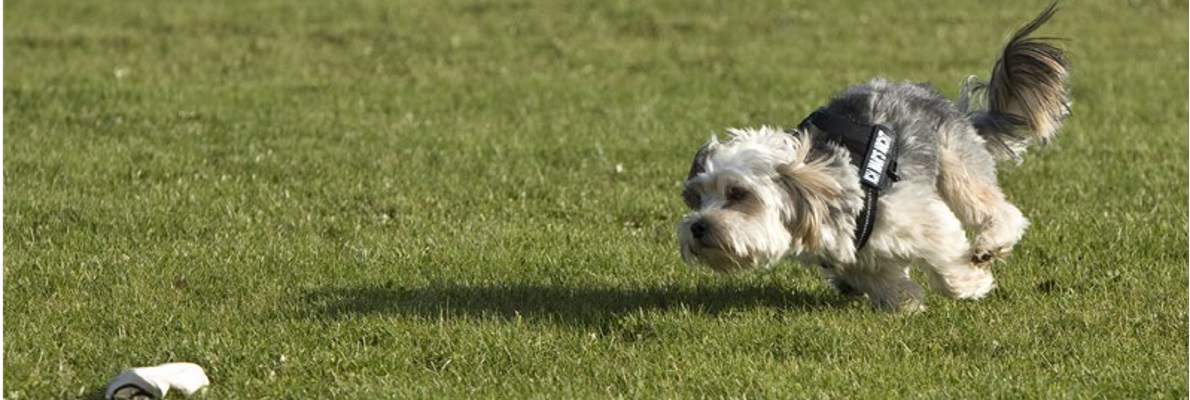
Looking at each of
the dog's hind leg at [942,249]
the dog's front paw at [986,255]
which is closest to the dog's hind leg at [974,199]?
the dog's front paw at [986,255]

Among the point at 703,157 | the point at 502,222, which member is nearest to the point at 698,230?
the point at 703,157

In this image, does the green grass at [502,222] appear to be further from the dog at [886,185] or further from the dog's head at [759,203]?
the dog's head at [759,203]

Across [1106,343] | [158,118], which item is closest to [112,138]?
[158,118]

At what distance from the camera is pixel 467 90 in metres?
16.5

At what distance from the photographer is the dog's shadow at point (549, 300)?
8328mm

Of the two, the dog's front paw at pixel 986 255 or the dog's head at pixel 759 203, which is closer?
the dog's head at pixel 759 203

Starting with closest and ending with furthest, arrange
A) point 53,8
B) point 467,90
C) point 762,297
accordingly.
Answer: point 762,297
point 467,90
point 53,8


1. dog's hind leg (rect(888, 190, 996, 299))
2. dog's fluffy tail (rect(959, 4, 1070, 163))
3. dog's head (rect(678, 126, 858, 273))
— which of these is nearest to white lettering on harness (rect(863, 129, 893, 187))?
dog's head (rect(678, 126, 858, 273))

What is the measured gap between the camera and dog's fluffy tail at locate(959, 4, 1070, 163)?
9.17m

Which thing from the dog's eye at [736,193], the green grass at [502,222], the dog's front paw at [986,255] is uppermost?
the dog's eye at [736,193]

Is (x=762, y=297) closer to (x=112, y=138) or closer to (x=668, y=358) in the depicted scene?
(x=668, y=358)

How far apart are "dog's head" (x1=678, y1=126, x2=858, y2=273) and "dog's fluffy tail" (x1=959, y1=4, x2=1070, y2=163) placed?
1.61 meters

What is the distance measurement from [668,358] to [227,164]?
18.8 ft

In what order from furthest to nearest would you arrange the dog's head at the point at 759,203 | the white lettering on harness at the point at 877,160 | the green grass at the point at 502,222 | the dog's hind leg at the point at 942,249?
the dog's hind leg at the point at 942,249
the white lettering on harness at the point at 877,160
the dog's head at the point at 759,203
the green grass at the point at 502,222
